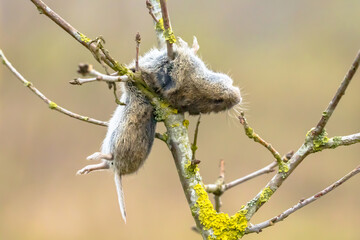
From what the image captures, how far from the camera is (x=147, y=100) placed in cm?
109

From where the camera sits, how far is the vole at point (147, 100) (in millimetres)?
1076

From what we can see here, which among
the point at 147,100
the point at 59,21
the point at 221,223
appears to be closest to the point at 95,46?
the point at 59,21

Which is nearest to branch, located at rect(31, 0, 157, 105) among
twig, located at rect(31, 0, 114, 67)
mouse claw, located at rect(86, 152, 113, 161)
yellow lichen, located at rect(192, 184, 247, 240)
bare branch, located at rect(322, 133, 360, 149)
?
twig, located at rect(31, 0, 114, 67)

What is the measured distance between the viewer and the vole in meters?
1.08

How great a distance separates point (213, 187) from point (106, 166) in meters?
0.27

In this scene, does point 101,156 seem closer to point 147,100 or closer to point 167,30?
point 147,100

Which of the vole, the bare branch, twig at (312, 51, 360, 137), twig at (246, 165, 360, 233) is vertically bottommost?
twig at (246, 165, 360, 233)

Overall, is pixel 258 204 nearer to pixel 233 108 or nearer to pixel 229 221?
pixel 229 221

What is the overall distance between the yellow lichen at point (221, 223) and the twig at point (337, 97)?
0.74 feet

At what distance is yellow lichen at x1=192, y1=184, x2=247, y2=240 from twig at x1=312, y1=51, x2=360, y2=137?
0.23 metres

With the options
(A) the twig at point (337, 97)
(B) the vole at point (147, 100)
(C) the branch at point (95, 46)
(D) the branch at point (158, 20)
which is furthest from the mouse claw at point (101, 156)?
(A) the twig at point (337, 97)

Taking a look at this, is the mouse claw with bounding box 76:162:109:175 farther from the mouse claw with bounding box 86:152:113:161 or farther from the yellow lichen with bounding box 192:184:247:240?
the yellow lichen with bounding box 192:184:247:240

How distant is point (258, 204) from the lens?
3.10 ft

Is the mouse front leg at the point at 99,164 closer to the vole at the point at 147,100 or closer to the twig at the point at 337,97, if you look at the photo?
the vole at the point at 147,100
